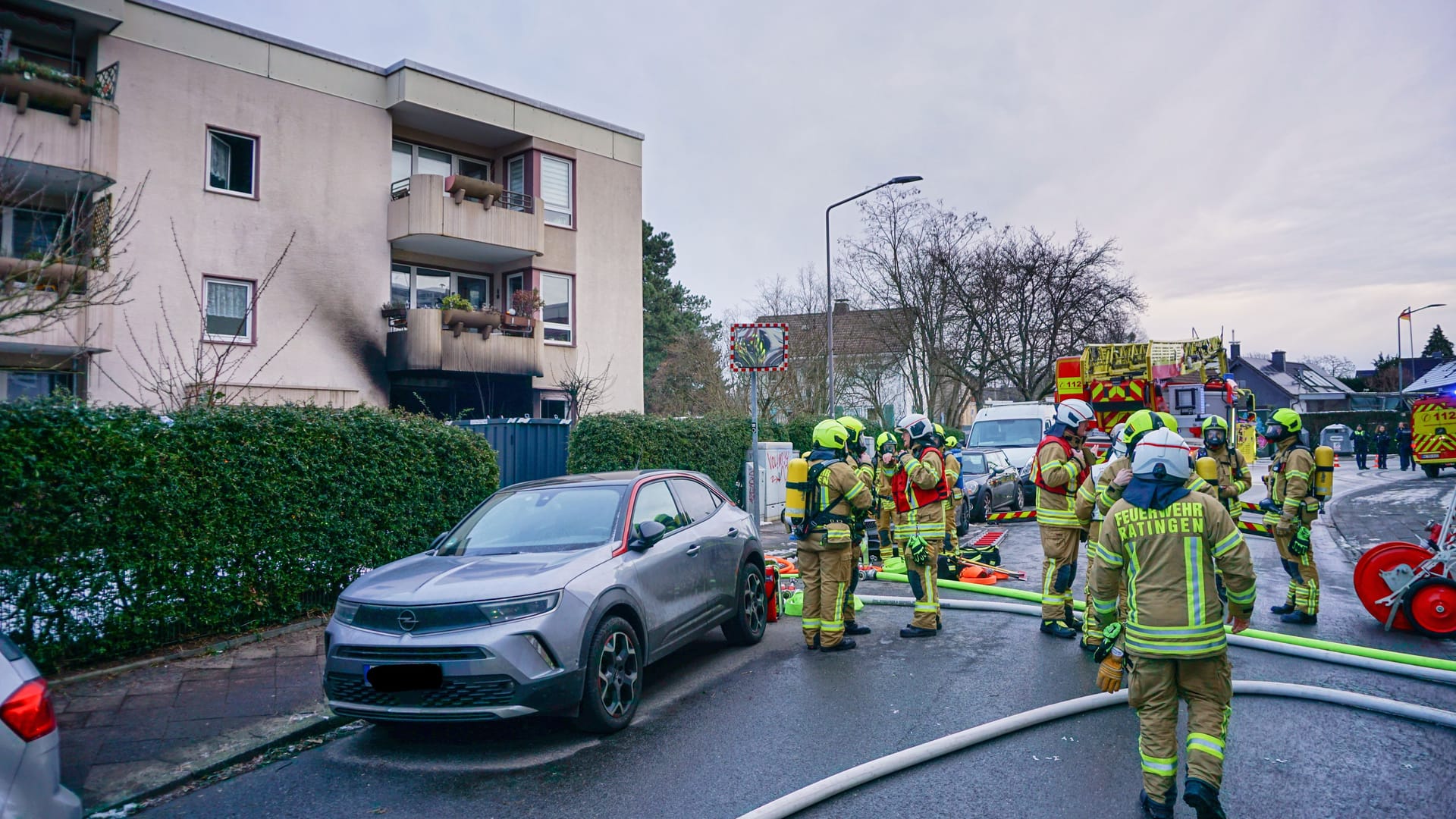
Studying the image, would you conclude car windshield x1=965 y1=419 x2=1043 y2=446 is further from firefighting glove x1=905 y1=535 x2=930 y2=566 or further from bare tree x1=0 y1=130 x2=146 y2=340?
bare tree x1=0 y1=130 x2=146 y2=340

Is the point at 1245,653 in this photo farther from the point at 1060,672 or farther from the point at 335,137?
the point at 335,137

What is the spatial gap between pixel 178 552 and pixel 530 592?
12.1ft

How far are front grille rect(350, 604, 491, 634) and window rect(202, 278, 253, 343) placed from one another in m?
14.4

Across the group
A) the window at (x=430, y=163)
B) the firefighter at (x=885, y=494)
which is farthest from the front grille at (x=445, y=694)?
the window at (x=430, y=163)

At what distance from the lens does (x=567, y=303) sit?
23.4 meters

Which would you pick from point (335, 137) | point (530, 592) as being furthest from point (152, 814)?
point (335, 137)

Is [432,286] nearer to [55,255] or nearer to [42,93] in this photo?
[42,93]

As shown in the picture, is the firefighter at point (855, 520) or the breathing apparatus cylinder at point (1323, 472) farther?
the breathing apparatus cylinder at point (1323, 472)

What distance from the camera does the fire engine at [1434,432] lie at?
87.5ft

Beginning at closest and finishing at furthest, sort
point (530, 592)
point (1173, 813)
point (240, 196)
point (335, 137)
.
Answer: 1. point (1173, 813)
2. point (530, 592)
3. point (240, 196)
4. point (335, 137)

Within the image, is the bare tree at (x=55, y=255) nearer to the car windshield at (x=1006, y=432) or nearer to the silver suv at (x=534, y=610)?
the silver suv at (x=534, y=610)

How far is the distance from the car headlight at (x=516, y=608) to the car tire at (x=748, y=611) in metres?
2.60

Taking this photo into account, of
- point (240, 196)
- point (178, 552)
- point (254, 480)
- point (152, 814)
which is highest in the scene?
point (240, 196)

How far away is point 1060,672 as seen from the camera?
663 centimetres
